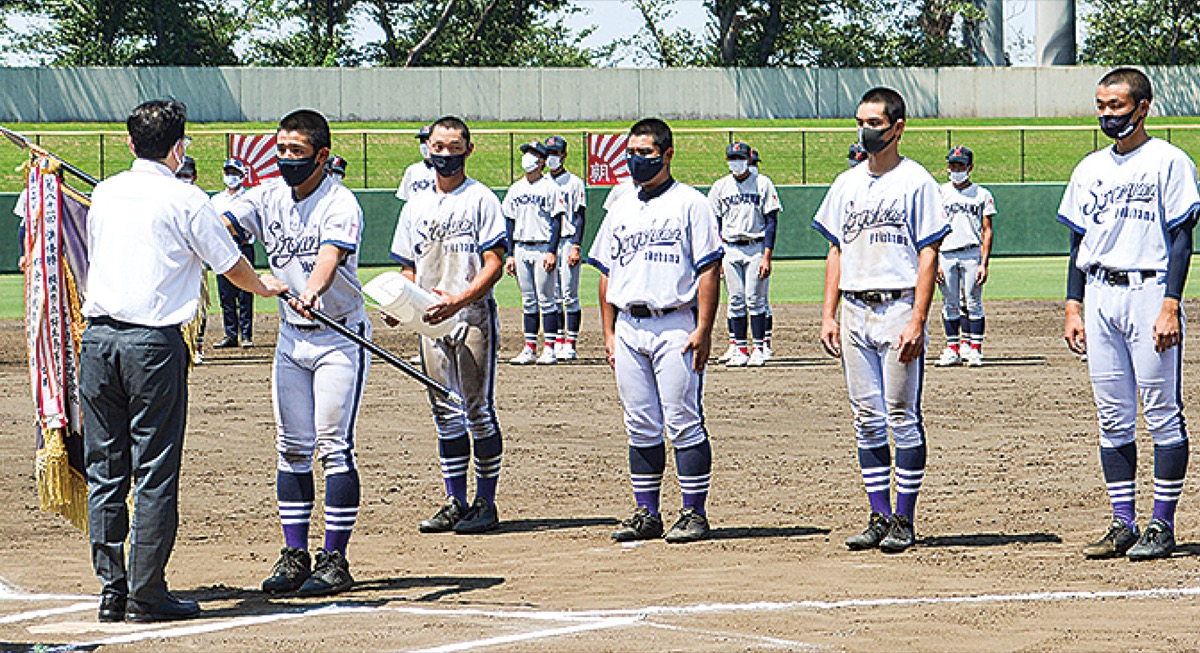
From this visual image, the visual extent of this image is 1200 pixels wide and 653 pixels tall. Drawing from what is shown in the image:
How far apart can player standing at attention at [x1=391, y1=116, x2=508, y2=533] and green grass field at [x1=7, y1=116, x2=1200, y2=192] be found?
3134 centimetres

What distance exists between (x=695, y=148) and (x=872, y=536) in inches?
1602

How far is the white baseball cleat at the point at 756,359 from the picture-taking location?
A: 1708 centimetres

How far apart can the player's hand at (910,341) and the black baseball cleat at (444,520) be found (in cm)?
266

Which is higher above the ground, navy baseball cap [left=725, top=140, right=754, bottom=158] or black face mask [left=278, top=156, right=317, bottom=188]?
navy baseball cap [left=725, top=140, right=754, bottom=158]

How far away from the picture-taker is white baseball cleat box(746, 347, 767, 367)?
1708cm

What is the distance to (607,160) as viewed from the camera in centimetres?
3102

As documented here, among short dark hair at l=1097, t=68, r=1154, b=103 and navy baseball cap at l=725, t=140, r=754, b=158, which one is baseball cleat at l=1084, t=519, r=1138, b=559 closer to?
short dark hair at l=1097, t=68, r=1154, b=103

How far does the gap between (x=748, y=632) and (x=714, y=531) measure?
2.49 m

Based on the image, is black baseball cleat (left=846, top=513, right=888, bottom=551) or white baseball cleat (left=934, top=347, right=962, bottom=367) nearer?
black baseball cleat (left=846, top=513, right=888, bottom=551)

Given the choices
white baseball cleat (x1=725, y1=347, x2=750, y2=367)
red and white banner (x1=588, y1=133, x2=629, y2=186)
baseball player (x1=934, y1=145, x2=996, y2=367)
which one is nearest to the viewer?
baseball player (x1=934, y1=145, x2=996, y2=367)

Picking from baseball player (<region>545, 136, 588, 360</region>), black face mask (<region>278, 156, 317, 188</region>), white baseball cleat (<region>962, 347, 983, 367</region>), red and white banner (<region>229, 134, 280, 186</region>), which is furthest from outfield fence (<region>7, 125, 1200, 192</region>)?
black face mask (<region>278, 156, 317, 188</region>)

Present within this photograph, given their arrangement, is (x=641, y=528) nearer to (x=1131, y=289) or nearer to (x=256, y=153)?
(x=1131, y=289)

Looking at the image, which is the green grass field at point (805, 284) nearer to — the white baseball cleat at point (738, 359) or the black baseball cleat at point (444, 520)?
the white baseball cleat at point (738, 359)

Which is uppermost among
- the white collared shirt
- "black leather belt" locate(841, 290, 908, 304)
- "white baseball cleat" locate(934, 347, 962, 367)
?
the white collared shirt
